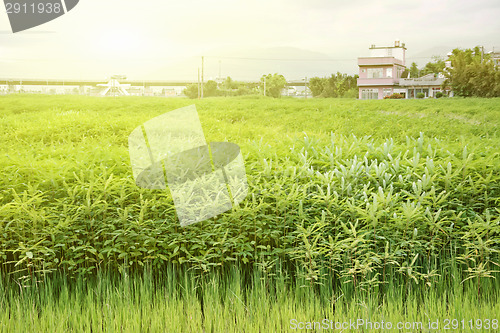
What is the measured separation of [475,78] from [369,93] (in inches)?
686

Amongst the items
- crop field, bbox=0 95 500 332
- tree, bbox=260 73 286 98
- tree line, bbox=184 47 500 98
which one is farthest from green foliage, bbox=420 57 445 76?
crop field, bbox=0 95 500 332

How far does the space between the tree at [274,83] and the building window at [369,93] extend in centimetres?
1198

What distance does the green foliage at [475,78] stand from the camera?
1649 inches

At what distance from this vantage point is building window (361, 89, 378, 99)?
59.6 m

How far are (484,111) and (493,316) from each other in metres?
22.4

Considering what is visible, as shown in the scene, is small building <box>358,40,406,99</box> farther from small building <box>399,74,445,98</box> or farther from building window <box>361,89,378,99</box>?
small building <box>399,74,445,98</box>

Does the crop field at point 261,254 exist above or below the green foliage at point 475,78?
below

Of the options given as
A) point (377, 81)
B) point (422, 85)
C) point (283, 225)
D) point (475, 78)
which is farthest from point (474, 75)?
point (283, 225)

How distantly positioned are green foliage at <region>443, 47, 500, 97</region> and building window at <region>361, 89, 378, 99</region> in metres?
10.7

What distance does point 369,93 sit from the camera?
5981 cm

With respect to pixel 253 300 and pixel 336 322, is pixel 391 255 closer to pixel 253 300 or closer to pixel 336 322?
pixel 336 322

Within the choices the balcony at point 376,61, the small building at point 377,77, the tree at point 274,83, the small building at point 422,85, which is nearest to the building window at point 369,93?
the small building at point 377,77

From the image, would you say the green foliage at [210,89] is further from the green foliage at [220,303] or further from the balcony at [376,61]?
the green foliage at [220,303]

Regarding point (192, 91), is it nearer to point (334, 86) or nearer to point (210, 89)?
point (210, 89)
